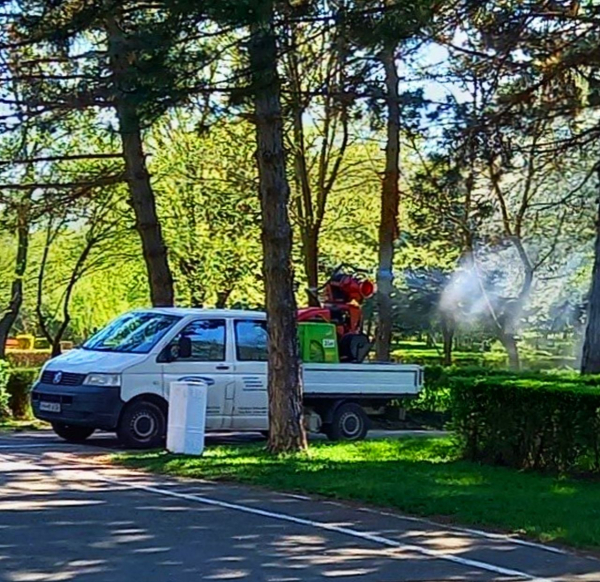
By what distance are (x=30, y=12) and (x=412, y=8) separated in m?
5.53

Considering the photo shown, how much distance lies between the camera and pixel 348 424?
60.8 feet

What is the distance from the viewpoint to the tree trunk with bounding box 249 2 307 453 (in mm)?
14789

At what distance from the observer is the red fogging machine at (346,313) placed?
65.6 feet

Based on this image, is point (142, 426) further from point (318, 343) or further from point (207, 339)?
point (318, 343)

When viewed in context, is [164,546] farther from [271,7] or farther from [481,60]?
[481,60]

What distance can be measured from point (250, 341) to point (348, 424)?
2161 millimetres

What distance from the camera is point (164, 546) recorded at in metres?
8.83

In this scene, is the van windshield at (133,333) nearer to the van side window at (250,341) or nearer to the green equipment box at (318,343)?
the van side window at (250,341)

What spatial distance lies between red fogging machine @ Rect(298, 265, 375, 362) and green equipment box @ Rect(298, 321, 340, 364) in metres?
0.45

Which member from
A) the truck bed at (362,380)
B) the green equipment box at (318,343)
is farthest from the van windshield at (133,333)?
the green equipment box at (318,343)

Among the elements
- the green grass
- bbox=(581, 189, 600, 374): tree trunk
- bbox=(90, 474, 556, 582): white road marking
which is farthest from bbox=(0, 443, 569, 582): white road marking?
bbox=(581, 189, 600, 374): tree trunk

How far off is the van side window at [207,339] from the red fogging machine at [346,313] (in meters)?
2.35

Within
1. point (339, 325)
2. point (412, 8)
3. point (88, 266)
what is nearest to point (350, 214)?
point (88, 266)

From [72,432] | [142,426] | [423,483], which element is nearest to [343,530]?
[423,483]
